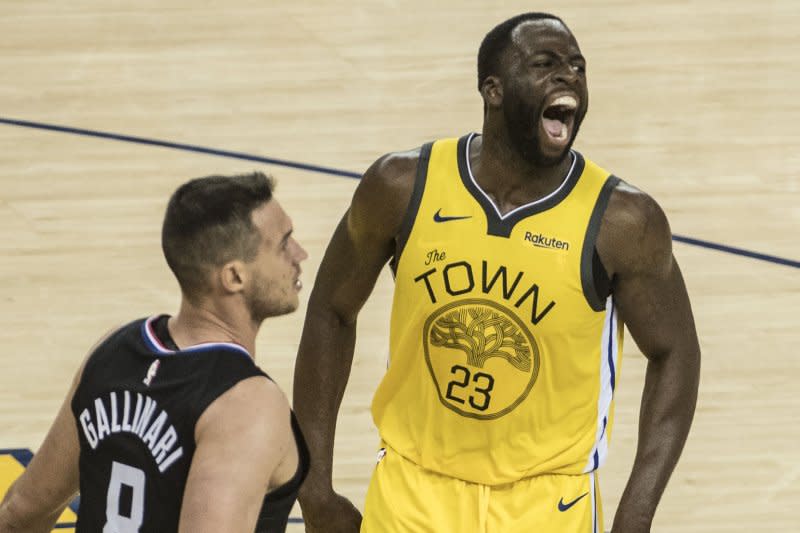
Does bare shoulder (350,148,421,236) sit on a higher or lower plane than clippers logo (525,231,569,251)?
higher

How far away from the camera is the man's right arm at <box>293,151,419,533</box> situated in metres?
4.81

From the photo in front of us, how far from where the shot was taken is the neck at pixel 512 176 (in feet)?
15.7

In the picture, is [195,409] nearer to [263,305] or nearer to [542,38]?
[263,305]

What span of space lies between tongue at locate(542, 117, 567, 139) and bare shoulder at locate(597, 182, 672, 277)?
→ 222 mm

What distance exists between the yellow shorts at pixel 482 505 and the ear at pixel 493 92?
97cm

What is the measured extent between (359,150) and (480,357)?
17.9 feet

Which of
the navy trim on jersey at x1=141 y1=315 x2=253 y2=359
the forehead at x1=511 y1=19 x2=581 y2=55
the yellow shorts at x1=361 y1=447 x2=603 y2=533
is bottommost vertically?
the yellow shorts at x1=361 y1=447 x2=603 y2=533

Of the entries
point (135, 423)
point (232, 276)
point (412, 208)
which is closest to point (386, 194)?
point (412, 208)

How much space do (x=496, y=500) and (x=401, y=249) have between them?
2.29ft

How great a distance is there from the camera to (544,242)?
15.4 ft

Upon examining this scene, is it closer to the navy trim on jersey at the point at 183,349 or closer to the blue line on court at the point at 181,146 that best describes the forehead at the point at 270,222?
the navy trim on jersey at the point at 183,349

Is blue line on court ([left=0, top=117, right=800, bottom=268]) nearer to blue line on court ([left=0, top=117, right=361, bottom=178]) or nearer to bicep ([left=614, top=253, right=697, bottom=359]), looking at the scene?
blue line on court ([left=0, top=117, right=361, bottom=178])

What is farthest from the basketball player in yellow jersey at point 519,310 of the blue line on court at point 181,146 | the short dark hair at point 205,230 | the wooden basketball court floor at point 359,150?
the blue line on court at point 181,146

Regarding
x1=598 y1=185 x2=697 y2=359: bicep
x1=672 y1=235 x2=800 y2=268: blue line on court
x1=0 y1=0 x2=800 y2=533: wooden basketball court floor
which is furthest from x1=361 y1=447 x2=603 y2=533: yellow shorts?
x1=672 y1=235 x2=800 y2=268: blue line on court
